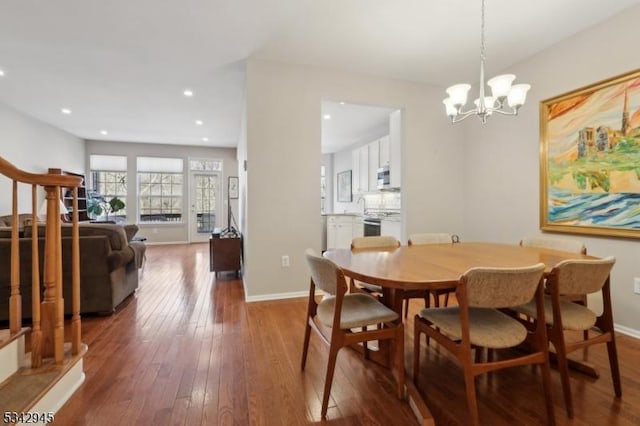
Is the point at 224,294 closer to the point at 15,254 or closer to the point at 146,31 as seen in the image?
the point at 15,254

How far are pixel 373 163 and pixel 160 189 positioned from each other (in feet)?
18.3

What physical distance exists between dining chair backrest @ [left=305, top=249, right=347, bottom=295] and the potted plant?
710cm

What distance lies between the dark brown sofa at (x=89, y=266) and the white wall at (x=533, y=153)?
4089 mm

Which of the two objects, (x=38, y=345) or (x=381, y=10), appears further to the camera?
(x=381, y=10)

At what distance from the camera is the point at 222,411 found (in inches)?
59.0

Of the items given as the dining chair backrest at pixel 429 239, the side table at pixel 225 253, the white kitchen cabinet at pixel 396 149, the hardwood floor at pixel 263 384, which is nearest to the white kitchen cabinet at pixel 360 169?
the white kitchen cabinet at pixel 396 149

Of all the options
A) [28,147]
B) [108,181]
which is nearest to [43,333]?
[28,147]

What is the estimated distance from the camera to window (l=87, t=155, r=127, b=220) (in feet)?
23.5

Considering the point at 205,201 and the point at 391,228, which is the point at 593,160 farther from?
the point at 205,201

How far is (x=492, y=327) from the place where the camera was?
1.46 meters

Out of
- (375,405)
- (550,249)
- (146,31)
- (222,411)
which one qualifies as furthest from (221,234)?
(550,249)

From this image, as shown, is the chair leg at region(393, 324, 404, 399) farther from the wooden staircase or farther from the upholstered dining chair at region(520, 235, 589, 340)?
the wooden staircase

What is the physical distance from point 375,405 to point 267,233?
2088 mm

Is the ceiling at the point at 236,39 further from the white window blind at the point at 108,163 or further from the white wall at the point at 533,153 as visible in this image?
the white window blind at the point at 108,163
